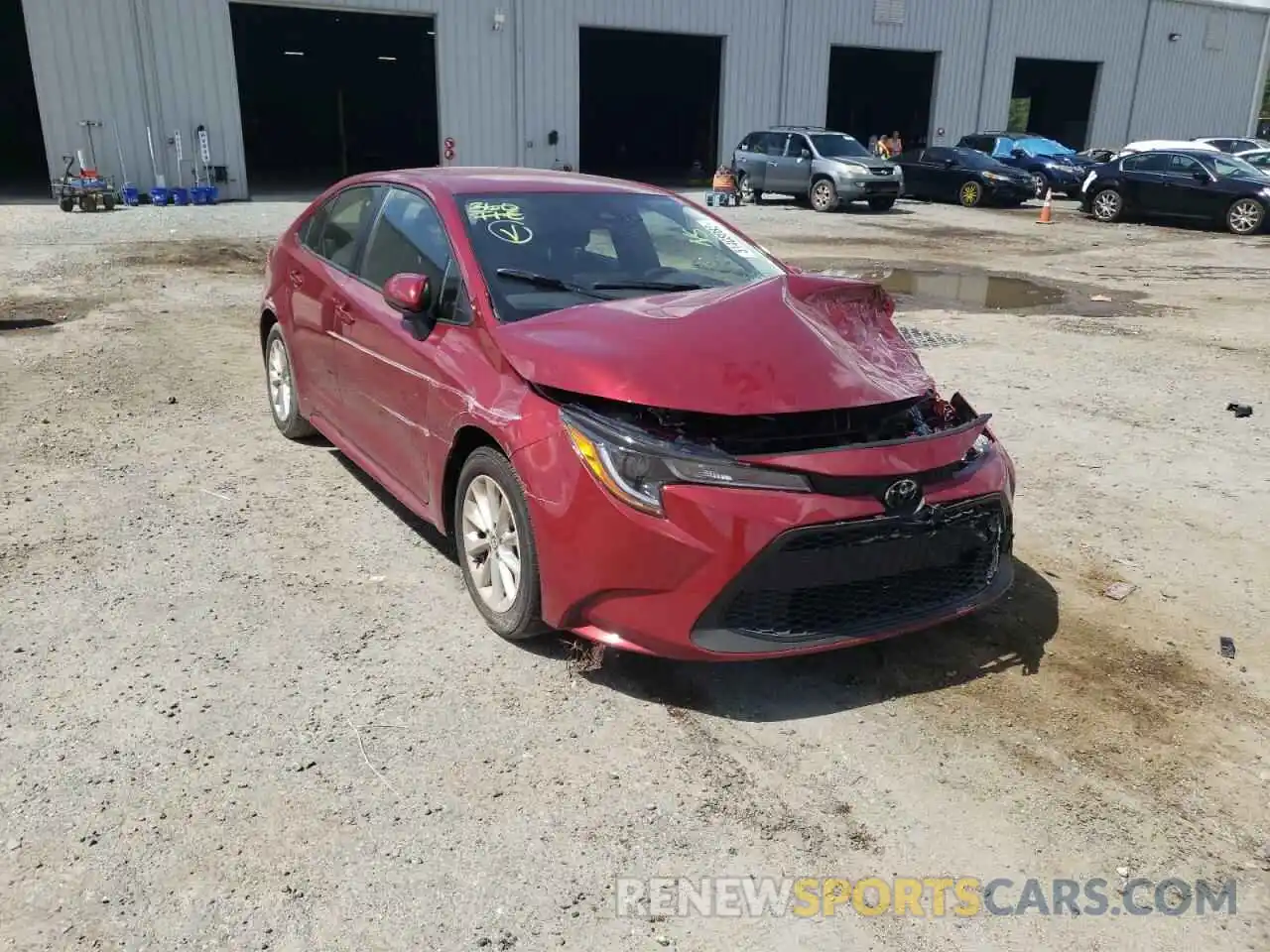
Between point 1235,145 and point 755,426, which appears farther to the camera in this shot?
point 1235,145

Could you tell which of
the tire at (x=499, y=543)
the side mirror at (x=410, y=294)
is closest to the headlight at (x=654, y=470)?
the tire at (x=499, y=543)

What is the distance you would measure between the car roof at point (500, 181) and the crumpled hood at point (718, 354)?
97 cm

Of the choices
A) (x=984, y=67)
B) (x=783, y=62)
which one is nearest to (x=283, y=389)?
(x=783, y=62)

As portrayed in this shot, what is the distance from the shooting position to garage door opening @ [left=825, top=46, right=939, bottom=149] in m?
38.5

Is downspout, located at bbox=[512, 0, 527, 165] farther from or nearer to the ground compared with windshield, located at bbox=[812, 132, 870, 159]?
farther from the ground

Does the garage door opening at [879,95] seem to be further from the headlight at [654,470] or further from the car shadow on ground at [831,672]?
the headlight at [654,470]

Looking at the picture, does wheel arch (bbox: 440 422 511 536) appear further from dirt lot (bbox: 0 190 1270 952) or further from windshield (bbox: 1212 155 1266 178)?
windshield (bbox: 1212 155 1266 178)

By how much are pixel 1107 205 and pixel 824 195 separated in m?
6.06

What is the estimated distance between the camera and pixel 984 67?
106ft

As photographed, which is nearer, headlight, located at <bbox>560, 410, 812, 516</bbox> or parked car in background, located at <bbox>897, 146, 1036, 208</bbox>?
headlight, located at <bbox>560, 410, 812, 516</bbox>

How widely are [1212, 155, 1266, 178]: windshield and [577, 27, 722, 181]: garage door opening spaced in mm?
18550

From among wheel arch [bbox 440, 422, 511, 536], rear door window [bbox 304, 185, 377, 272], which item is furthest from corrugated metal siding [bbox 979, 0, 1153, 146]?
wheel arch [bbox 440, 422, 511, 536]

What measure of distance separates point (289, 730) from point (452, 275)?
1.89 meters

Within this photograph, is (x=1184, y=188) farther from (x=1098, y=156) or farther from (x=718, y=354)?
(x=718, y=354)
